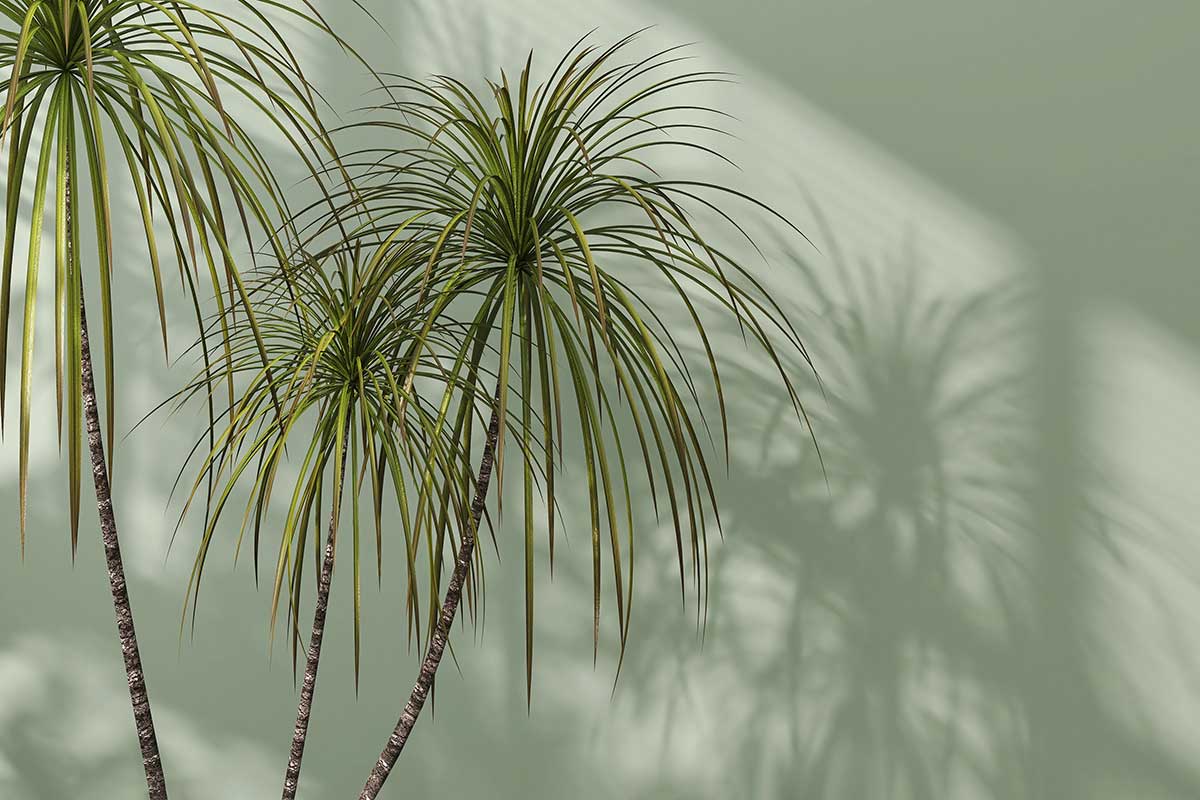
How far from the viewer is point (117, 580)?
3.86ft

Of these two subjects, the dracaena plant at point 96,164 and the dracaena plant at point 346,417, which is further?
the dracaena plant at point 346,417

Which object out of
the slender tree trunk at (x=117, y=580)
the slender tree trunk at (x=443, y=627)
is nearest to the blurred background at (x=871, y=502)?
the slender tree trunk at (x=443, y=627)

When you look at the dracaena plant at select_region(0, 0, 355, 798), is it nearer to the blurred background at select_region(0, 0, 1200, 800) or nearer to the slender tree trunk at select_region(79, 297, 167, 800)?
the slender tree trunk at select_region(79, 297, 167, 800)

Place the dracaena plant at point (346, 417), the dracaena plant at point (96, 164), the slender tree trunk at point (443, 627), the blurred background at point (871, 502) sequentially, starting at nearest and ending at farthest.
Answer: the dracaena plant at point (96, 164), the dracaena plant at point (346, 417), the slender tree trunk at point (443, 627), the blurred background at point (871, 502)

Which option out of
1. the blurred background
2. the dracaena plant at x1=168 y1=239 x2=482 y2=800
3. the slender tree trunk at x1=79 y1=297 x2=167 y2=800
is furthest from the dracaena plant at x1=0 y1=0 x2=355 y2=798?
the blurred background

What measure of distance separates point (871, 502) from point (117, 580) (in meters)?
1.15

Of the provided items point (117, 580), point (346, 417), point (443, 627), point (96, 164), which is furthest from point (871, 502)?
point (96, 164)

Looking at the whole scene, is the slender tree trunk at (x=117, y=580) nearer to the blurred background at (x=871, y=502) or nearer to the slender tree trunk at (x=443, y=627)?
the slender tree trunk at (x=443, y=627)

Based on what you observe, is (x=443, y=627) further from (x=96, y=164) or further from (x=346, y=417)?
(x=96, y=164)

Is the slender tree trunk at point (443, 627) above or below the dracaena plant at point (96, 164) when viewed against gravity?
below

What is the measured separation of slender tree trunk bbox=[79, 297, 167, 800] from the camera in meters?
1.10

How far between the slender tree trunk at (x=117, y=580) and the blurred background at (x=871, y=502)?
52 centimetres

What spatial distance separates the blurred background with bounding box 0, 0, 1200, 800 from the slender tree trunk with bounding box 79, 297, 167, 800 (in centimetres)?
52

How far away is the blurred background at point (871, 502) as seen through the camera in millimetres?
1612
